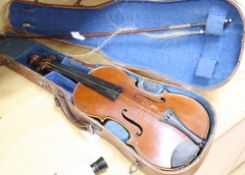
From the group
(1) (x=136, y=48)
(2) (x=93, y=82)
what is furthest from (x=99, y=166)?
(1) (x=136, y=48)

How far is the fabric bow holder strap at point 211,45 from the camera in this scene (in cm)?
70

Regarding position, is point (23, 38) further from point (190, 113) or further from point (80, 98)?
point (190, 113)

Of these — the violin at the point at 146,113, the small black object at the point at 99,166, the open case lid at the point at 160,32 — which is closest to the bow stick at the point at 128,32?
the open case lid at the point at 160,32

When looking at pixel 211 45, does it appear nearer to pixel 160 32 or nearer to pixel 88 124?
pixel 160 32

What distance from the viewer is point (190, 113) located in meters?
0.70

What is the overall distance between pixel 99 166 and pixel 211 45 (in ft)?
1.30

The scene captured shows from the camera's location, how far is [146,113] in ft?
2.29

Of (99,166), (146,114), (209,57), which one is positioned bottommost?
(99,166)

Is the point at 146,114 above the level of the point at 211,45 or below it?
below

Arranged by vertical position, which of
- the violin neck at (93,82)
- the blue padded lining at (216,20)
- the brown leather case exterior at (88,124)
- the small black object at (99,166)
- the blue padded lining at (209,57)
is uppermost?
the blue padded lining at (216,20)

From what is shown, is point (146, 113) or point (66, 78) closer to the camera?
point (146, 113)

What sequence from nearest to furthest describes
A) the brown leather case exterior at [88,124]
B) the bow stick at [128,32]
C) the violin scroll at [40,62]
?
the brown leather case exterior at [88,124] → the bow stick at [128,32] → the violin scroll at [40,62]

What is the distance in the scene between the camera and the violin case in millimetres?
704

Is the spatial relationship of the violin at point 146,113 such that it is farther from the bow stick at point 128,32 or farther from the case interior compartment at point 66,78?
the bow stick at point 128,32
